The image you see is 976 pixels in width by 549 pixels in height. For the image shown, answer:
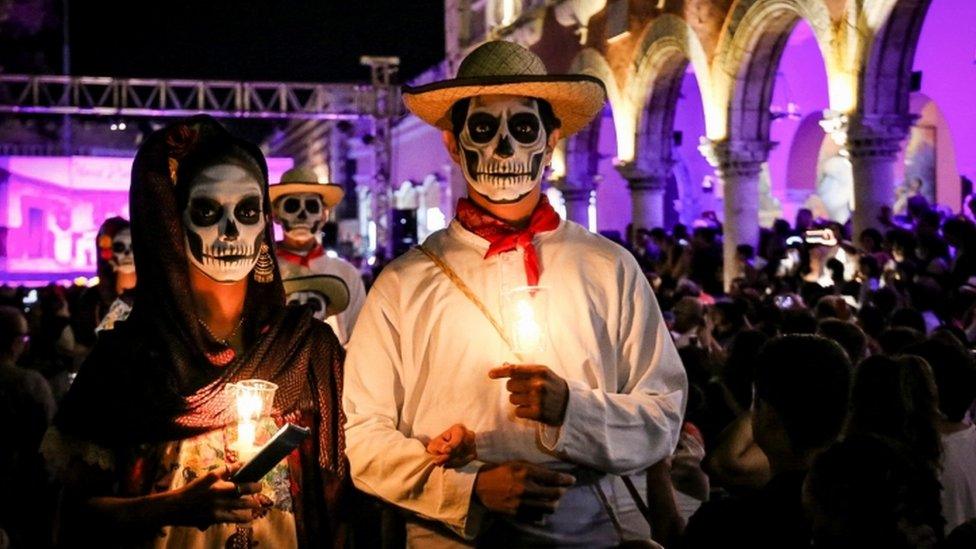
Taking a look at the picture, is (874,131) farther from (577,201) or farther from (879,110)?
(577,201)

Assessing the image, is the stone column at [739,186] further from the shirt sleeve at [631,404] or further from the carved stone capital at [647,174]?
the shirt sleeve at [631,404]

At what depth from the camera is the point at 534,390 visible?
3.34m

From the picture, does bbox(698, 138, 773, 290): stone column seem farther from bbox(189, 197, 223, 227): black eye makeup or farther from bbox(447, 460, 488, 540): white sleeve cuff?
bbox(447, 460, 488, 540): white sleeve cuff

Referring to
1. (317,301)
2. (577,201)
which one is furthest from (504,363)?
(577,201)

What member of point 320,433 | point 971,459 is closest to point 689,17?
point 971,459

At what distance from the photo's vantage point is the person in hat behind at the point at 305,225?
8.32 metres

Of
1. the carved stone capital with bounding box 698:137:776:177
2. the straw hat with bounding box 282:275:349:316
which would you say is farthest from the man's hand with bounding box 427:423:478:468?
the carved stone capital with bounding box 698:137:776:177

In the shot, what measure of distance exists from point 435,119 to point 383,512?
3.86 ft

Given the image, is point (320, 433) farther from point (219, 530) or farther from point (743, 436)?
point (743, 436)

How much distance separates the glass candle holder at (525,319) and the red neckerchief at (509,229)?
29cm

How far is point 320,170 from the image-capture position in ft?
172

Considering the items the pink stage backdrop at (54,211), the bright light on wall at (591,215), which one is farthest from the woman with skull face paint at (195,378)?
the pink stage backdrop at (54,211)

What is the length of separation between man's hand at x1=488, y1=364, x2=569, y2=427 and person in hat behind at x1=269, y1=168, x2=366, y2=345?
481 centimetres

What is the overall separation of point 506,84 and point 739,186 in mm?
13959
